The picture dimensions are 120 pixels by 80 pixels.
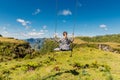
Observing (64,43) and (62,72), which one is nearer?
(62,72)

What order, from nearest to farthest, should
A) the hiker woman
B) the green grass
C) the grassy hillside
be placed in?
the green grass → the hiker woman → the grassy hillside

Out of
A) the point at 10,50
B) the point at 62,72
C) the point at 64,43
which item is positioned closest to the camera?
the point at 62,72

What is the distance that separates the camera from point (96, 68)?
19.5 meters

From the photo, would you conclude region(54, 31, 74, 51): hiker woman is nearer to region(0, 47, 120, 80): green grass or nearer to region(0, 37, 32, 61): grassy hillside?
region(0, 47, 120, 80): green grass

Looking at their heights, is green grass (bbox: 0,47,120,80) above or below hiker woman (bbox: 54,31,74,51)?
below

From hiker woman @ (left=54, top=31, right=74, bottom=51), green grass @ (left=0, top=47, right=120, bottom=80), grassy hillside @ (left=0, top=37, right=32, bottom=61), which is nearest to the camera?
green grass @ (left=0, top=47, right=120, bottom=80)

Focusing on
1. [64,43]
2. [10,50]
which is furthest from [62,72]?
[10,50]

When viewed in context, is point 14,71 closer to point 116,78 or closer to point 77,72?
point 77,72

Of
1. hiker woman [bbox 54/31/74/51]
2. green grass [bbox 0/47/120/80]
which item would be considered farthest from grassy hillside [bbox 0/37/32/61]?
green grass [bbox 0/47/120/80]

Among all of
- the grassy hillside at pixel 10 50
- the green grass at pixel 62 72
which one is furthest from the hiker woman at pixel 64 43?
the grassy hillside at pixel 10 50

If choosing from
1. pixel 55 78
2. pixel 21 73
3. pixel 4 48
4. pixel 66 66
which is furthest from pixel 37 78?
pixel 4 48

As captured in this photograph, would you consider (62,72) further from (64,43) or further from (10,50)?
(10,50)

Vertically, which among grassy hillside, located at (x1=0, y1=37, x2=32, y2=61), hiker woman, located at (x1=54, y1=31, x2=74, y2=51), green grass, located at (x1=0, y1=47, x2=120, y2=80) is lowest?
grassy hillside, located at (x1=0, y1=37, x2=32, y2=61)

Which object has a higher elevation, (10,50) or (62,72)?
(62,72)
